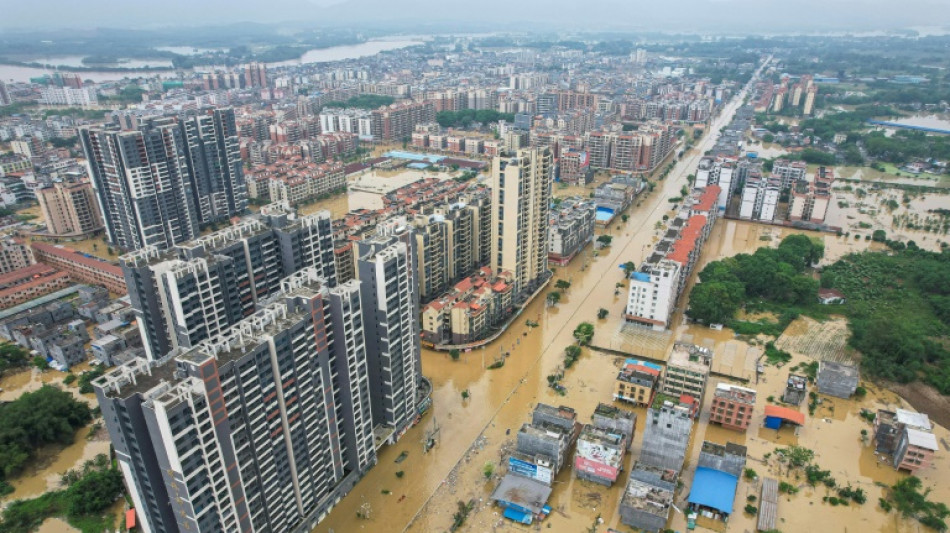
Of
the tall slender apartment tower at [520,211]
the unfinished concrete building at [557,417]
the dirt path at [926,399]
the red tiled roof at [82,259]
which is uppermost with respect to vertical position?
the tall slender apartment tower at [520,211]

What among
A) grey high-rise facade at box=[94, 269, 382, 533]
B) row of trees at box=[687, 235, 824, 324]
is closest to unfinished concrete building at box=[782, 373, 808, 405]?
row of trees at box=[687, 235, 824, 324]

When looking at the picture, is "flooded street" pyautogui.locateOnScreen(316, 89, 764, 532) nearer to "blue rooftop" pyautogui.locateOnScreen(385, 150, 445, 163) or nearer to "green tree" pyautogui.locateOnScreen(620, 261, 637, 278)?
"green tree" pyautogui.locateOnScreen(620, 261, 637, 278)

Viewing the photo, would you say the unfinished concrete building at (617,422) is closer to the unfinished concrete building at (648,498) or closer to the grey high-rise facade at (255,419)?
the unfinished concrete building at (648,498)

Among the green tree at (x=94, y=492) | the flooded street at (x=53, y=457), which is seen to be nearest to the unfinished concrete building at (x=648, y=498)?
the green tree at (x=94, y=492)

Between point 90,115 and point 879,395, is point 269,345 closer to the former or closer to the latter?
point 879,395

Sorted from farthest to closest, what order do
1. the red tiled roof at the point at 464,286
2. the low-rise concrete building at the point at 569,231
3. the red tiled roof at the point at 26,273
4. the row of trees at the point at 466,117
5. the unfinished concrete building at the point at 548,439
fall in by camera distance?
the row of trees at the point at 466,117 → the low-rise concrete building at the point at 569,231 → the red tiled roof at the point at 26,273 → the red tiled roof at the point at 464,286 → the unfinished concrete building at the point at 548,439

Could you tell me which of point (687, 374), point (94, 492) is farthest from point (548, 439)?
point (94, 492)
